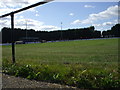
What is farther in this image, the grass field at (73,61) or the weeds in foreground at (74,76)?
the grass field at (73,61)

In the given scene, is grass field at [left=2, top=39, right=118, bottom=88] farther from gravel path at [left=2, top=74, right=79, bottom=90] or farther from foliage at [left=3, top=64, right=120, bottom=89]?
gravel path at [left=2, top=74, right=79, bottom=90]

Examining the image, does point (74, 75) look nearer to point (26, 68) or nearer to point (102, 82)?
point (102, 82)

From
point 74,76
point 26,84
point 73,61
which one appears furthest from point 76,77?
point 73,61

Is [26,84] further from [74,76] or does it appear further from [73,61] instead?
[73,61]

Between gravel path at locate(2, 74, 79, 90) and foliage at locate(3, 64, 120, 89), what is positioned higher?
foliage at locate(3, 64, 120, 89)

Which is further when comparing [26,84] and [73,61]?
[73,61]

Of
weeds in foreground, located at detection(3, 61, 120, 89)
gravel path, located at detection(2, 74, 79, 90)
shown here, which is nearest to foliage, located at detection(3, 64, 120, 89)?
weeds in foreground, located at detection(3, 61, 120, 89)

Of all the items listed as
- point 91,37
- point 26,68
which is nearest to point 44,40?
point 91,37

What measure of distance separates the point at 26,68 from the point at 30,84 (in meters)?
1.26

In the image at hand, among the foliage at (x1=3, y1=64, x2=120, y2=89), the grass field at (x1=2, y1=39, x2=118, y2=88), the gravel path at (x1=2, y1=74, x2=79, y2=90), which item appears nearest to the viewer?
the foliage at (x1=3, y1=64, x2=120, y2=89)

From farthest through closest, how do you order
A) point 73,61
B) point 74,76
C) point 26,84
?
point 73,61 < point 74,76 < point 26,84

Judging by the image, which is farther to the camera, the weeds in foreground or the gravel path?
the gravel path

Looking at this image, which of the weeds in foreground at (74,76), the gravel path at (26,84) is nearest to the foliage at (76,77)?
the weeds in foreground at (74,76)

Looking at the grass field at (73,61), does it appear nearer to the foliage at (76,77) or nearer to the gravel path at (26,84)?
the foliage at (76,77)
